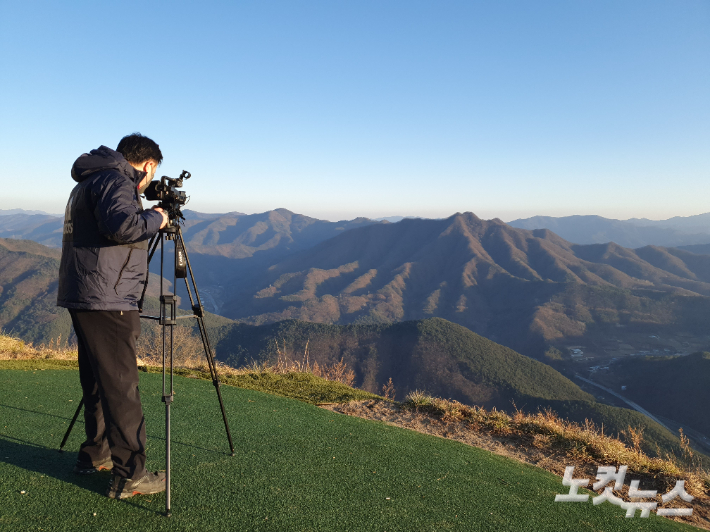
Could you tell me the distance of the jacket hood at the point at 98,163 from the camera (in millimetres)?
2350

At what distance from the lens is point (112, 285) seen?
2.37 m

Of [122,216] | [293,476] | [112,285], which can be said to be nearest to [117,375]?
[112,285]

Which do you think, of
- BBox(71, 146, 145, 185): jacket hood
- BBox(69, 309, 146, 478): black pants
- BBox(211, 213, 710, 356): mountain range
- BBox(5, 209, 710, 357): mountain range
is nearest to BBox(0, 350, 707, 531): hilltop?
BBox(69, 309, 146, 478): black pants

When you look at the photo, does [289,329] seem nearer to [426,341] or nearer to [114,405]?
[426,341]

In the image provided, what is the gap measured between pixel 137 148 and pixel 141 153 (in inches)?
1.7

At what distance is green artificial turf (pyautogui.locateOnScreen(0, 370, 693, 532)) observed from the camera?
2.36m

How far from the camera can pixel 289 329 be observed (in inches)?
3536

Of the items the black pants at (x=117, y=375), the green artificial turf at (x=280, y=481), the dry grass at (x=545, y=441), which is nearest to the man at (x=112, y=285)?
the black pants at (x=117, y=375)

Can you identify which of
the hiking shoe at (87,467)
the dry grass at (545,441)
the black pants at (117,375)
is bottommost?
the dry grass at (545,441)

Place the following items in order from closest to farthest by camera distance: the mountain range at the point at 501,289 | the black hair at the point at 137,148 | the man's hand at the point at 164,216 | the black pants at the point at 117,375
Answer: the black pants at the point at 117,375, the man's hand at the point at 164,216, the black hair at the point at 137,148, the mountain range at the point at 501,289

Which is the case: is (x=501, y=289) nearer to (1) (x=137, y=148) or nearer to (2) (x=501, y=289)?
(2) (x=501, y=289)

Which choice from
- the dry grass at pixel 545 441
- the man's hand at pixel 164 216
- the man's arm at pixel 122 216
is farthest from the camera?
the dry grass at pixel 545 441

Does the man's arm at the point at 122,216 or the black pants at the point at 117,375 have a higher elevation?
the man's arm at the point at 122,216

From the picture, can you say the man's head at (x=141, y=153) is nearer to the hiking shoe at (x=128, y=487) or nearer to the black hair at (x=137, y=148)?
the black hair at (x=137, y=148)
